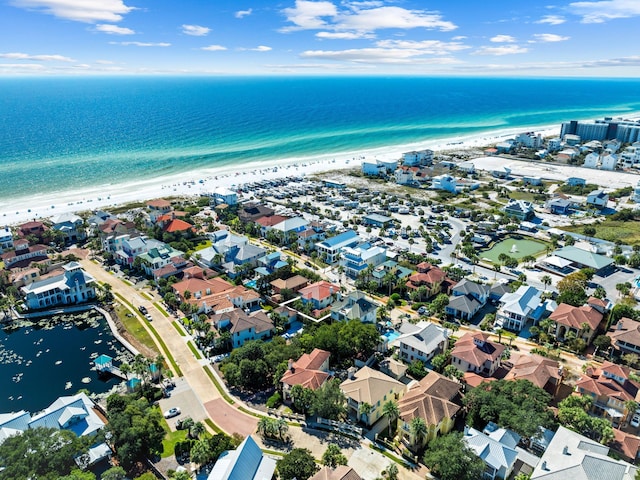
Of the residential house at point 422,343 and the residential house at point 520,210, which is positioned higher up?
the residential house at point 520,210

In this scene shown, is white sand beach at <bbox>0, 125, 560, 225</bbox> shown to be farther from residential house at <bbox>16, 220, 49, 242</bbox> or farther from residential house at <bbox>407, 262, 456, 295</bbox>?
residential house at <bbox>407, 262, 456, 295</bbox>

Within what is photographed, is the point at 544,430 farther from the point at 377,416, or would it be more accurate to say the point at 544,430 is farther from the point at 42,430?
the point at 42,430

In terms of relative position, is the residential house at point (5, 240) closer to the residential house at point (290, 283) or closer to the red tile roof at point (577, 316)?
the residential house at point (290, 283)

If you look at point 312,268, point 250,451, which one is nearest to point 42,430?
point 250,451

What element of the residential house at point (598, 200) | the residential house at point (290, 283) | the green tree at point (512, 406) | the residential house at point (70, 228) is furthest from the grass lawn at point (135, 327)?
the residential house at point (598, 200)

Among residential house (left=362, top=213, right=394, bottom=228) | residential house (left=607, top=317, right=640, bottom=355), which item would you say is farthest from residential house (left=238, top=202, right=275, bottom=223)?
residential house (left=607, top=317, right=640, bottom=355)

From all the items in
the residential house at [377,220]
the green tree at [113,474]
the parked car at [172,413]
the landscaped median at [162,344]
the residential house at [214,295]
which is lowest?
the parked car at [172,413]

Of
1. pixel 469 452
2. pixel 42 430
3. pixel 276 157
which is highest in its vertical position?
pixel 276 157
